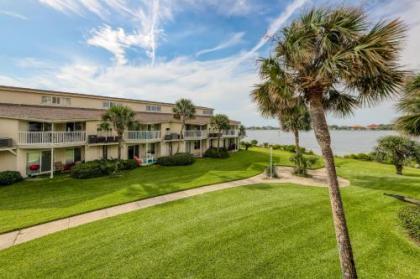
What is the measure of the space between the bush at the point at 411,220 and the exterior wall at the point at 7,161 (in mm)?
23312

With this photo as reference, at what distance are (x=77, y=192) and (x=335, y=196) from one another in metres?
14.1

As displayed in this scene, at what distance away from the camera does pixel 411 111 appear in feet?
27.2

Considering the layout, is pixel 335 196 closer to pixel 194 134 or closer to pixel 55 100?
pixel 194 134

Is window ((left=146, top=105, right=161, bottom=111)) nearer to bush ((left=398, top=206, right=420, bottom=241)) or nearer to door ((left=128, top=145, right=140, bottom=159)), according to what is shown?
door ((left=128, top=145, right=140, bottom=159))

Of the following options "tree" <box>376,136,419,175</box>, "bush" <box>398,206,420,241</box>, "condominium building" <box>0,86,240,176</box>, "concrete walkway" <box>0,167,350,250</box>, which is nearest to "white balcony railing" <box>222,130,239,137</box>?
"condominium building" <box>0,86,240,176</box>

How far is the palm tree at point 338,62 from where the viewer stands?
4223 millimetres

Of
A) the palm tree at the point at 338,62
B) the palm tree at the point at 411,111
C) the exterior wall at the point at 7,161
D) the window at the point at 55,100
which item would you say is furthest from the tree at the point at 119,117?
the palm tree at the point at 411,111

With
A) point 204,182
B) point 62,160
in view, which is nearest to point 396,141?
point 204,182

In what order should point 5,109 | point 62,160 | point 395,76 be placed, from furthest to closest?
point 62,160 < point 5,109 < point 395,76

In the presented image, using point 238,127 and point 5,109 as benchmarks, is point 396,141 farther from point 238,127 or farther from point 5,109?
point 5,109

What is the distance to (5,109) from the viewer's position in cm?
1689

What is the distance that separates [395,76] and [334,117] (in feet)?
6.77

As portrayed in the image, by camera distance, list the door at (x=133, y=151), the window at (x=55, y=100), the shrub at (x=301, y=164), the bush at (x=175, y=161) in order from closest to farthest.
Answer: the shrub at (x=301, y=164)
the window at (x=55, y=100)
the bush at (x=175, y=161)
the door at (x=133, y=151)

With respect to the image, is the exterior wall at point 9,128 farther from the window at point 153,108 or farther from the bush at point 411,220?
the bush at point 411,220
